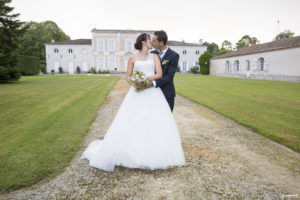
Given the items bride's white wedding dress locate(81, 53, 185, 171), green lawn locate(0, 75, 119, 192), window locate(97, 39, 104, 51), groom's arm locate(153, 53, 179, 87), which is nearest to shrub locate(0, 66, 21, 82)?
green lawn locate(0, 75, 119, 192)

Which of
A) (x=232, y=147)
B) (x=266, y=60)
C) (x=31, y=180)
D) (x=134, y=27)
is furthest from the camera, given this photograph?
(x=134, y=27)

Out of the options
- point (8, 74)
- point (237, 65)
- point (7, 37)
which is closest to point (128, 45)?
point (237, 65)

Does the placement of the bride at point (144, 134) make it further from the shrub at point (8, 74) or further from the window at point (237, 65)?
the window at point (237, 65)

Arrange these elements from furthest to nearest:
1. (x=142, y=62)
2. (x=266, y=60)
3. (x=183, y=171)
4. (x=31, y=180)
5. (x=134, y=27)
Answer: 1. (x=134, y=27)
2. (x=266, y=60)
3. (x=142, y=62)
4. (x=183, y=171)
5. (x=31, y=180)

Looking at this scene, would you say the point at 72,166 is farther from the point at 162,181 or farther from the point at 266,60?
the point at 266,60

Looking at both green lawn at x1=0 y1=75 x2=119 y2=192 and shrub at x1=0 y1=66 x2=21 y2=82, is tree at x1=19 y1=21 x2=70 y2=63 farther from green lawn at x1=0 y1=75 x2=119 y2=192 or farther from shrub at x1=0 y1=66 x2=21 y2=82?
green lawn at x1=0 y1=75 x2=119 y2=192

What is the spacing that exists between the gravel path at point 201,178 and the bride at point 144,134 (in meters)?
0.15

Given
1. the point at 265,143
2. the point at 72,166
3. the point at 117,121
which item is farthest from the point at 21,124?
the point at 265,143

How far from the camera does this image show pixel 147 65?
305 cm

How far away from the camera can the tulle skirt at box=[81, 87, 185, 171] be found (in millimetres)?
2785

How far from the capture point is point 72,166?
292 centimetres

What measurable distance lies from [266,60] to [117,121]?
27.8 metres

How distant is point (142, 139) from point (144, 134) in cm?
8

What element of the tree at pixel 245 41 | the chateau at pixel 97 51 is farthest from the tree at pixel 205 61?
the tree at pixel 245 41
